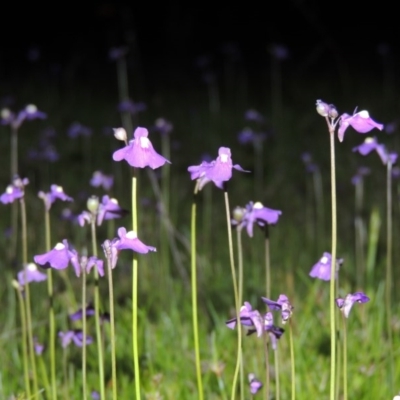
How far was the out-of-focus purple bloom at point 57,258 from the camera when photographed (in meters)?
1.44

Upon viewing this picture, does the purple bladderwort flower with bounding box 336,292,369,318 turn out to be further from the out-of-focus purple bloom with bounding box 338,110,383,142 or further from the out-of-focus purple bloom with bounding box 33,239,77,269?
the out-of-focus purple bloom with bounding box 33,239,77,269

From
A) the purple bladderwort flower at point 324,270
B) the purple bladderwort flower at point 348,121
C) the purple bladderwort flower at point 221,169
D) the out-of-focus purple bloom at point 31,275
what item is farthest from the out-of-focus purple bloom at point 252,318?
the out-of-focus purple bloom at point 31,275

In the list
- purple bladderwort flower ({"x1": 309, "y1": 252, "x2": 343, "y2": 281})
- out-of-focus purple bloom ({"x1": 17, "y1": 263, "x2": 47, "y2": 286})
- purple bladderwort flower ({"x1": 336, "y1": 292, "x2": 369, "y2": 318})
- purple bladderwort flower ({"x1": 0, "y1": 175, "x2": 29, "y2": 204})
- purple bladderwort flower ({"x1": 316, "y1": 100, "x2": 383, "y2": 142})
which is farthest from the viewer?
out-of-focus purple bloom ({"x1": 17, "y1": 263, "x2": 47, "y2": 286})

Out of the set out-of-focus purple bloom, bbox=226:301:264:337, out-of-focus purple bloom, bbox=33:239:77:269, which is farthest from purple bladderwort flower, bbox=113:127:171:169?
out-of-focus purple bloom, bbox=226:301:264:337

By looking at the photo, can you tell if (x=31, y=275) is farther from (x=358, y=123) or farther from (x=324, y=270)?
(x=358, y=123)

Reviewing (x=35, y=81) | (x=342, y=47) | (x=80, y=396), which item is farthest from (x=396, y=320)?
(x=342, y=47)

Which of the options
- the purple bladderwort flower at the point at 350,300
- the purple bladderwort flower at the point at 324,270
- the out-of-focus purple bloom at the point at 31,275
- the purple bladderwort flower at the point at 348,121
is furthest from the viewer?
the out-of-focus purple bloom at the point at 31,275

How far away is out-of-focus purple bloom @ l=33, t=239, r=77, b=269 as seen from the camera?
56.8 inches

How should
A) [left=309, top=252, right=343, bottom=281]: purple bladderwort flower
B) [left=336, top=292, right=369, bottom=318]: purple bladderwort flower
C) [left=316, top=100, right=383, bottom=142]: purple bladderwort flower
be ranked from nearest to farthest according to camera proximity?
[left=316, top=100, right=383, bottom=142]: purple bladderwort flower, [left=336, top=292, right=369, bottom=318]: purple bladderwort flower, [left=309, top=252, right=343, bottom=281]: purple bladderwort flower

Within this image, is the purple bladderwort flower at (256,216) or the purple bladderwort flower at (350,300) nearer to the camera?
the purple bladderwort flower at (350,300)

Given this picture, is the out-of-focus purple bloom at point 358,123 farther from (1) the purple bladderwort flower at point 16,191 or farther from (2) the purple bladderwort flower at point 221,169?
(1) the purple bladderwort flower at point 16,191

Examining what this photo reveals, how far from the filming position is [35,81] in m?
6.43

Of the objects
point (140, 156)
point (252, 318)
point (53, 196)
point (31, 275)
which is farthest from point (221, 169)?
point (31, 275)

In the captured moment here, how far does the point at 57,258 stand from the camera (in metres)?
1.46
